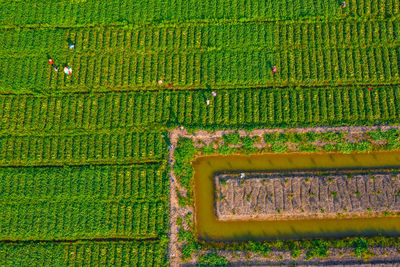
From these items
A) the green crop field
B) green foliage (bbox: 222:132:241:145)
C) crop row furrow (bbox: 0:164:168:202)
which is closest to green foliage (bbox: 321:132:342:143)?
the green crop field

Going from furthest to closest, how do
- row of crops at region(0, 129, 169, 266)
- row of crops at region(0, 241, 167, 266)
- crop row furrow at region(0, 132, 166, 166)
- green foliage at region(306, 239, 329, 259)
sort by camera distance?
1. crop row furrow at region(0, 132, 166, 166)
2. row of crops at region(0, 129, 169, 266)
3. row of crops at region(0, 241, 167, 266)
4. green foliage at region(306, 239, 329, 259)

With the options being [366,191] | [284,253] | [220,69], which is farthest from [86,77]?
[366,191]

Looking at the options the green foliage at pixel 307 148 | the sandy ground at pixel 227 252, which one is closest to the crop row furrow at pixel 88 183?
the sandy ground at pixel 227 252

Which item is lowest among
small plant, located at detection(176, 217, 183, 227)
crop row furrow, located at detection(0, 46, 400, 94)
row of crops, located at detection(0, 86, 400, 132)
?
small plant, located at detection(176, 217, 183, 227)

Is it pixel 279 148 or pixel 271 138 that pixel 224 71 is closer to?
pixel 271 138

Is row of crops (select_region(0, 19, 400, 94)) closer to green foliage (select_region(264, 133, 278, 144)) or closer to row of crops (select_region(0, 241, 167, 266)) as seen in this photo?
green foliage (select_region(264, 133, 278, 144))

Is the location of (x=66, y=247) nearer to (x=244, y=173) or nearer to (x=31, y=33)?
(x=244, y=173)
